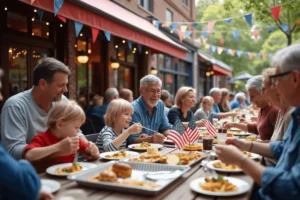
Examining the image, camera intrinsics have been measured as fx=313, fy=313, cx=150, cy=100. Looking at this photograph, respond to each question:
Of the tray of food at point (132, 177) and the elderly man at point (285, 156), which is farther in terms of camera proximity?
the tray of food at point (132, 177)

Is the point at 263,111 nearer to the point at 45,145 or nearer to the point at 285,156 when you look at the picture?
the point at 285,156

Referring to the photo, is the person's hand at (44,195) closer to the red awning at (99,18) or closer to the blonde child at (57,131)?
the blonde child at (57,131)

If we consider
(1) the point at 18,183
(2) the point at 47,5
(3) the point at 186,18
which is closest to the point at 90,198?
(1) the point at 18,183

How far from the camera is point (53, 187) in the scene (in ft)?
6.63

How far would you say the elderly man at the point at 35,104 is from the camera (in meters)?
2.88

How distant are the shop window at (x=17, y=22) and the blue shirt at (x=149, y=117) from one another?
303 cm

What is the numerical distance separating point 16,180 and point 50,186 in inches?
16.6

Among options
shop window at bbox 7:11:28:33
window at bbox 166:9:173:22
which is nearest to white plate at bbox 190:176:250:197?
shop window at bbox 7:11:28:33

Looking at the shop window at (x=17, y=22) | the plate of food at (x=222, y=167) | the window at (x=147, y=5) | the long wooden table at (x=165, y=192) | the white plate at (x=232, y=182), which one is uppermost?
the window at (x=147, y=5)

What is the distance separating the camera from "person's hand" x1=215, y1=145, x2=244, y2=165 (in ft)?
6.77

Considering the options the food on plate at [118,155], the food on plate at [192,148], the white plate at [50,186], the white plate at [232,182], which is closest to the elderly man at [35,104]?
the food on plate at [118,155]

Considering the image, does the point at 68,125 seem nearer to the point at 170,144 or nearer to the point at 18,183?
the point at 18,183

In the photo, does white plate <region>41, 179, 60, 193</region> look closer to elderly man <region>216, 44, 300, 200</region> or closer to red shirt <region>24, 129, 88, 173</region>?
red shirt <region>24, 129, 88, 173</region>

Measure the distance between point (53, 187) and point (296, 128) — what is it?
168 centimetres
